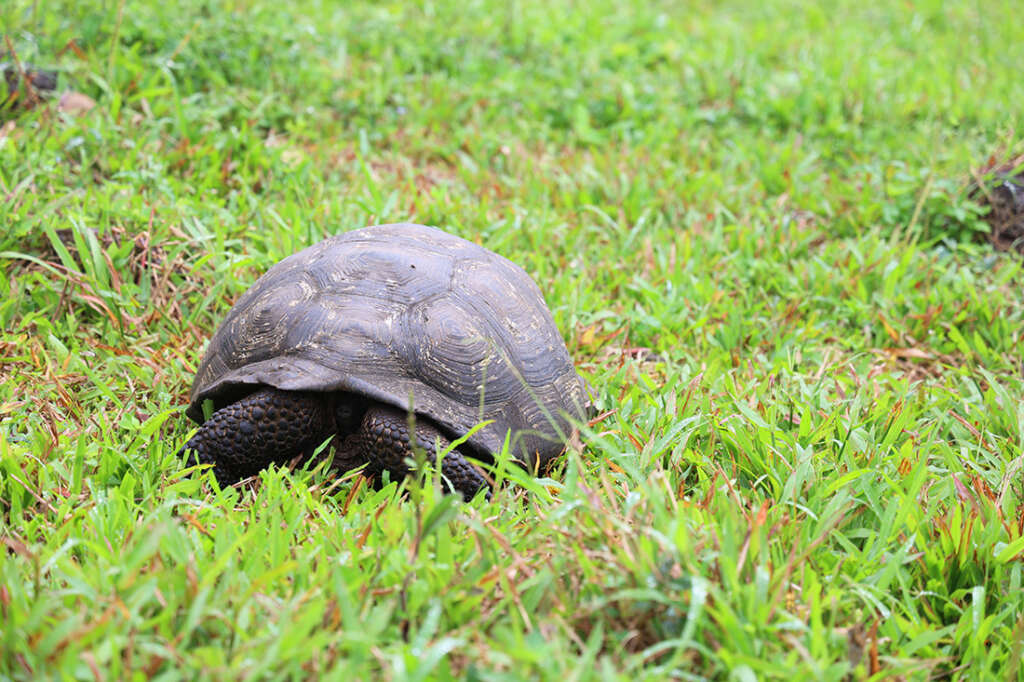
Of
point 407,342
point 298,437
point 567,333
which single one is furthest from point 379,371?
point 567,333

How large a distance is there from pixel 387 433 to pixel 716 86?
4439mm

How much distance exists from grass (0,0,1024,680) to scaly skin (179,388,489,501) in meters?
0.10

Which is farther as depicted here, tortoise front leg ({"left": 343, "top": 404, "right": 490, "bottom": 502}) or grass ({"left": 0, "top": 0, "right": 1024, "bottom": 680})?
tortoise front leg ({"left": 343, "top": 404, "right": 490, "bottom": 502})

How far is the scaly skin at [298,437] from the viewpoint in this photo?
2.43m

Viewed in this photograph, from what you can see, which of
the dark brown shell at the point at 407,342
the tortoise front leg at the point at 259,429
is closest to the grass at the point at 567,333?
the tortoise front leg at the point at 259,429

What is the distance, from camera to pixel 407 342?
2.48 meters

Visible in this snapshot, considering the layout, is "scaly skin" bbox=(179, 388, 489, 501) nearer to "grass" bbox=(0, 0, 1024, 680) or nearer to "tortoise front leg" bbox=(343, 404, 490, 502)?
"tortoise front leg" bbox=(343, 404, 490, 502)

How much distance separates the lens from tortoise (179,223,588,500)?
2.43 m

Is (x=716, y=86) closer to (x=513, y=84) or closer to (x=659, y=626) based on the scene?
(x=513, y=84)

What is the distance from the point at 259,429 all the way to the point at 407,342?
1.64 feet

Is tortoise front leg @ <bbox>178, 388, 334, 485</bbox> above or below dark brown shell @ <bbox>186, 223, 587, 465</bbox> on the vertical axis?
Answer: below

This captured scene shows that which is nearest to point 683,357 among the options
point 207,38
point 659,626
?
point 659,626

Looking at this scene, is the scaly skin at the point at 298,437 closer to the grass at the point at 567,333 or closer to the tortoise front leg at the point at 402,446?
the tortoise front leg at the point at 402,446

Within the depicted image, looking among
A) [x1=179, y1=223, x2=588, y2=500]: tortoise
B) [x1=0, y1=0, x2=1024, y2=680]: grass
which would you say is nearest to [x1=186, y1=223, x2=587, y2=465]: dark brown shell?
[x1=179, y1=223, x2=588, y2=500]: tortoise
